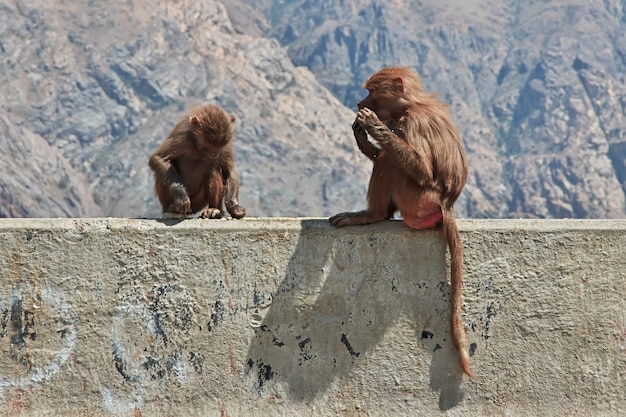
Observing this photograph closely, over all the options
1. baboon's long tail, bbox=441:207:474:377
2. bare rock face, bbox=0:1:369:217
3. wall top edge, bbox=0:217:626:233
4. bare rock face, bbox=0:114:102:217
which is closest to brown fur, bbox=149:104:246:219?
wall top edge, bbox=0:217:626:233

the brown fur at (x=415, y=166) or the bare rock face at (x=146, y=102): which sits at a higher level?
the bare rock face at (x=146, y=102)

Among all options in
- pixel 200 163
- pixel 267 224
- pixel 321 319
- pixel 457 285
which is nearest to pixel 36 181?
pixel 200 163

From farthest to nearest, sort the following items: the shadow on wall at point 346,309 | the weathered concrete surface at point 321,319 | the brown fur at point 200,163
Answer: the brown fur at point 200,163, the shadow on wall at point 346,309, the weathered concrete surface at point 321,319

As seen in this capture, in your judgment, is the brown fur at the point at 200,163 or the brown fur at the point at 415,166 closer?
the brown fur at the point at 415,166

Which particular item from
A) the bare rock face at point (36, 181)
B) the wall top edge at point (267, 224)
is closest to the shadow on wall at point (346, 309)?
the wall top edge at point (267, 224)

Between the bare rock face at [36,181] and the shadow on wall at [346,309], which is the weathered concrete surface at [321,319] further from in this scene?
the bare rock face at [36,181]

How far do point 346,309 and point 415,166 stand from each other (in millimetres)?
1053

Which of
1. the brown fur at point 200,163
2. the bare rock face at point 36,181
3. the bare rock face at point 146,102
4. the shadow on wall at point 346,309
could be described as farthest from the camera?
the bare rock face at point 146,102

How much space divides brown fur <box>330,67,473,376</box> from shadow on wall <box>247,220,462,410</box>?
0.13 metres

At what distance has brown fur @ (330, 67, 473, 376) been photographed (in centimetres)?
550

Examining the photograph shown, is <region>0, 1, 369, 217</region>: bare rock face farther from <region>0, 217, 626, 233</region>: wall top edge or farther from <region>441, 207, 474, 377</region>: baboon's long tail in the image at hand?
<region>441, 207, 474, 377</region>: baboon's long tail

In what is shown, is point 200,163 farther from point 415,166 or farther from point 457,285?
point 457,285

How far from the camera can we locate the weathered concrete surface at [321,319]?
5434 millimetres

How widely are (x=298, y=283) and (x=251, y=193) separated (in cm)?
16377
